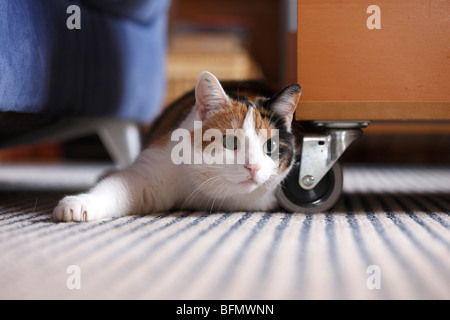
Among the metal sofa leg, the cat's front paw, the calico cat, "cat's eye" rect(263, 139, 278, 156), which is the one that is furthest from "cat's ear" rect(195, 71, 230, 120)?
the metal sofa leg

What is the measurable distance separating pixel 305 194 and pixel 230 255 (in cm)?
36

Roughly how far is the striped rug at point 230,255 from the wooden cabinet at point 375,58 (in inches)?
8.1

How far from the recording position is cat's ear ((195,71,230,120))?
2.85ft

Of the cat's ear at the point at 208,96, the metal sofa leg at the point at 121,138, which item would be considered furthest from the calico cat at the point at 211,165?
the metal sofa leg at the point at 121,138

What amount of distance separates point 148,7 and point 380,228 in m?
0.98

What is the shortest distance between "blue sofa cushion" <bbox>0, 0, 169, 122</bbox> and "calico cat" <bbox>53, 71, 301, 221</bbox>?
26 centimetres

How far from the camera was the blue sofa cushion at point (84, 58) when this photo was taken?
0.90 meters

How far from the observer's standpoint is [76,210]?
0.79 meters

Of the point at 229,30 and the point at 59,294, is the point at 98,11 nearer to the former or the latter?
the point at 59,294

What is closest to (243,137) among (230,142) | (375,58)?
(230,142)

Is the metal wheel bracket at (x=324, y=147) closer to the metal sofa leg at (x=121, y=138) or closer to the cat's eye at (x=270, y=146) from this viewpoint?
the cat's eye at (x=270, y=146)

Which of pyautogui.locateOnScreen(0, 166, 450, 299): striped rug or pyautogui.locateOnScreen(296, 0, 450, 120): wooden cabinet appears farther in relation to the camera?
pyautogui.locateOnScreen(296, 0, 450, 120): wooden cabinet

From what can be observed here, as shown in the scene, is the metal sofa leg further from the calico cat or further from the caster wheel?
the caster wheel

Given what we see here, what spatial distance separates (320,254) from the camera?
614 millimetres
